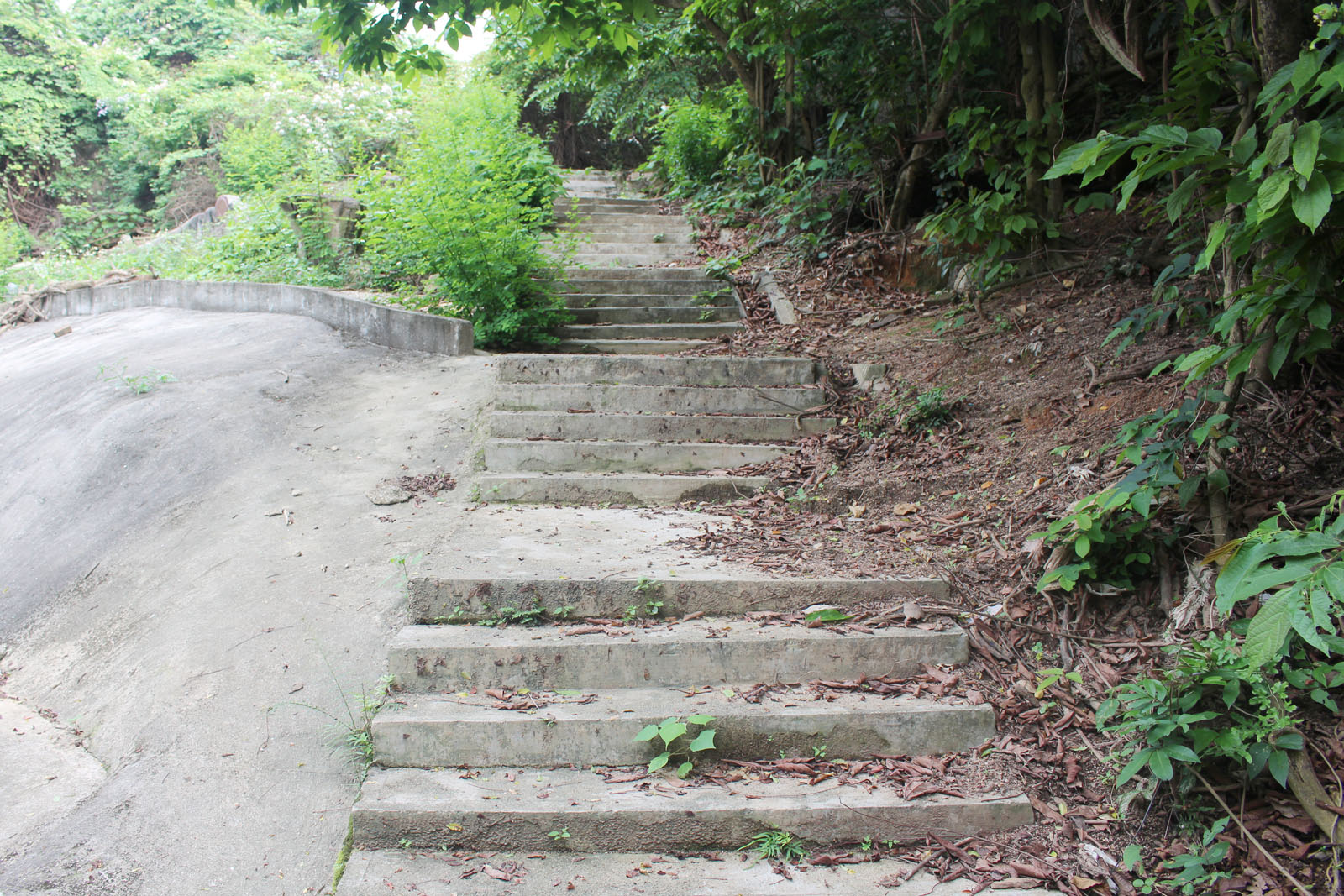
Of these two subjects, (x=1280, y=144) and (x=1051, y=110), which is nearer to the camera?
(x=1280, y=144)

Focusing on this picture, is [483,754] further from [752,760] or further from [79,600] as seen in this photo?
[79,600]

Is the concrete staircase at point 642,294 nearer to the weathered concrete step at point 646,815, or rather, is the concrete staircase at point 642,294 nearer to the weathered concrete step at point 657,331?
the weathered concrete step at point 657,331

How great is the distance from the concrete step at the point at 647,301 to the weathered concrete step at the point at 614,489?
3460mm

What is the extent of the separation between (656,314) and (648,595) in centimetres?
467

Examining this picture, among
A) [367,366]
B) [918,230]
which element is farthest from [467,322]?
[918,230]

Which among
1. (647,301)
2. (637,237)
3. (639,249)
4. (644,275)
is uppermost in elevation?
(637,237)

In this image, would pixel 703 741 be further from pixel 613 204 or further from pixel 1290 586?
pixel 613 204

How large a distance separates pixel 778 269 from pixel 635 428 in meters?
3.67

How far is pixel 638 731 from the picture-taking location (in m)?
2.55

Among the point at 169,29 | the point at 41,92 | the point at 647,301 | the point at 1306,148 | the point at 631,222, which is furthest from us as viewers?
the point at 169,29

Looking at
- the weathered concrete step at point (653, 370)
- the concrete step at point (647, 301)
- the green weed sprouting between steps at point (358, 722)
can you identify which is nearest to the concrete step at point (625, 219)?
the concrete step at point (647, 301)

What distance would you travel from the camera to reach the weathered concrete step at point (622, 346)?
6.63 meters

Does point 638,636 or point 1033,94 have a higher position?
point 1033,94

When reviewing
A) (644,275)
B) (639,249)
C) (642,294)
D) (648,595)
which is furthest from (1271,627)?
(639,249)
